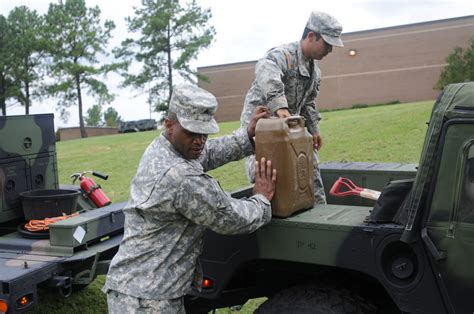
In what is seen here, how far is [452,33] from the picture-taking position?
146ft

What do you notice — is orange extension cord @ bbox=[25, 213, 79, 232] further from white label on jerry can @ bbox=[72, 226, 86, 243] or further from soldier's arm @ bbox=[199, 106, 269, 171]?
soldier's arm @ bbox=[199, 106, 269, 171]

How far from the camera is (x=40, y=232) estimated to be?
4914mm

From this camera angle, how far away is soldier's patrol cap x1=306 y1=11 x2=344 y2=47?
4.19 metres

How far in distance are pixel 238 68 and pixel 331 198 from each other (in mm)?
49534

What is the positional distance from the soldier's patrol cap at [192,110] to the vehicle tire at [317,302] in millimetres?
975

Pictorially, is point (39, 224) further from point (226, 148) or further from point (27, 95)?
point (27, 95)

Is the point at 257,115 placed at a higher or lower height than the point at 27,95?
lower

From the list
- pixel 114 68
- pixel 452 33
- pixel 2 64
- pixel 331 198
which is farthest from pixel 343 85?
pixel 331 198

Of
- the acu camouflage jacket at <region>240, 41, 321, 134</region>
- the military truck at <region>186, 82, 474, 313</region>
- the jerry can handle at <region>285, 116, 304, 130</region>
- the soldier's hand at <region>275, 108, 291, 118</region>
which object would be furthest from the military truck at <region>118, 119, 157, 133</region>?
the military truck at <region>186, 82, 474, 313</region>

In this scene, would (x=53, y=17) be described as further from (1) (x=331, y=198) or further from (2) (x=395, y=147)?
(1) (x=331, y=198)

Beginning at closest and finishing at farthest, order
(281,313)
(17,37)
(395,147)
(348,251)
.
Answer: (348,251)
(281,313)
(395,147)
(17,37)

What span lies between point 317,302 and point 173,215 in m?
0.86

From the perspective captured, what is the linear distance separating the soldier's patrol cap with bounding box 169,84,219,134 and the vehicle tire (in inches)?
38.4

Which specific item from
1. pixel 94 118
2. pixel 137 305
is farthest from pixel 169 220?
pixel 94 118
